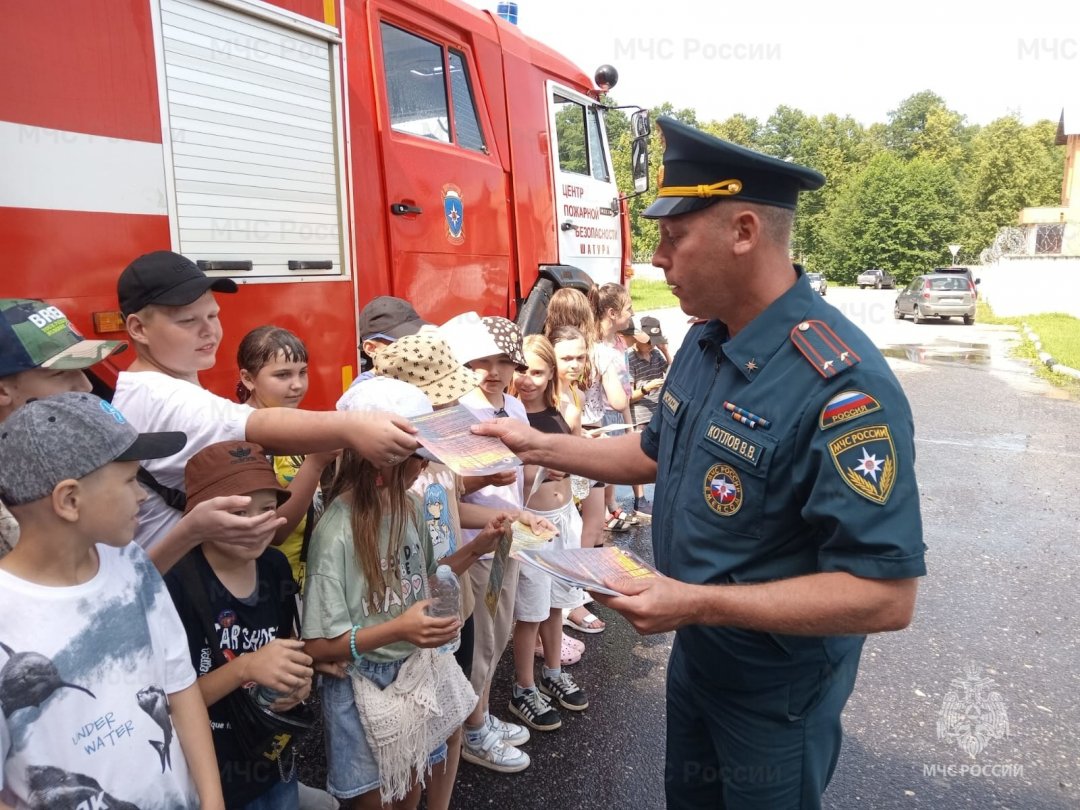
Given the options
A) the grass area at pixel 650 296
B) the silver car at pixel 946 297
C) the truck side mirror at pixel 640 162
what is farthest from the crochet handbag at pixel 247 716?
the silver car at pixel 946 297

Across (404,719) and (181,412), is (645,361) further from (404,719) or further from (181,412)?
(181,412)

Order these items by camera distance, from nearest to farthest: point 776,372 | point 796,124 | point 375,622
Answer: point 776,372 → point 375,622 → point 796,124

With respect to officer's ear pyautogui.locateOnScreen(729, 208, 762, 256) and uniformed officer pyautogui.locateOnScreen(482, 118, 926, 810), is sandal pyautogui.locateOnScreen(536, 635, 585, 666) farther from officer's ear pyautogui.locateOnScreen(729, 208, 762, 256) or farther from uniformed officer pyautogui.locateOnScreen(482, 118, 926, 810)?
officer's ear pyautogui.locateOnScreen(729, 208, 762, 256)

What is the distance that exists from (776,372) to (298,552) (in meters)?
1.74

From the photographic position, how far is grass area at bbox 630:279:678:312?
27903 mm

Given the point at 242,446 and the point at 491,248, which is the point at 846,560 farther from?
the point at 491,248

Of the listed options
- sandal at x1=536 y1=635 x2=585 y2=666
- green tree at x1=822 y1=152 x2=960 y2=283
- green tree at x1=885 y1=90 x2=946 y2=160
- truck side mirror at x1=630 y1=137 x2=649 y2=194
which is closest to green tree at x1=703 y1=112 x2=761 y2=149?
green tree at x1=885 y1=90 x2=946 y2=160

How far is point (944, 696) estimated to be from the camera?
3.33 metres

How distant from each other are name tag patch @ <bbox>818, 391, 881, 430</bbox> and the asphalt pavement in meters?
1.86

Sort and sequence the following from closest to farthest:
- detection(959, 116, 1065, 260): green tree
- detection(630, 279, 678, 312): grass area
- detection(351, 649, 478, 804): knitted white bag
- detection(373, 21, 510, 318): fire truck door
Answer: detection(351, 649, 478, 804): knitted white bag
detection(373, 21, 510, 318): fire truck door
detection(630, 279, 678, 312): grass area
detection(959, 116, 1065, 260): green tree

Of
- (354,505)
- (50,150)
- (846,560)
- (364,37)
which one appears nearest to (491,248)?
(364,37)

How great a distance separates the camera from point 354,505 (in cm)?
198

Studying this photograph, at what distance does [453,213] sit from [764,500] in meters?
3.29

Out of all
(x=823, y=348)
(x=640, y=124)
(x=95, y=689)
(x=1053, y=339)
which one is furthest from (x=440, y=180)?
(x=1053, y=339)
